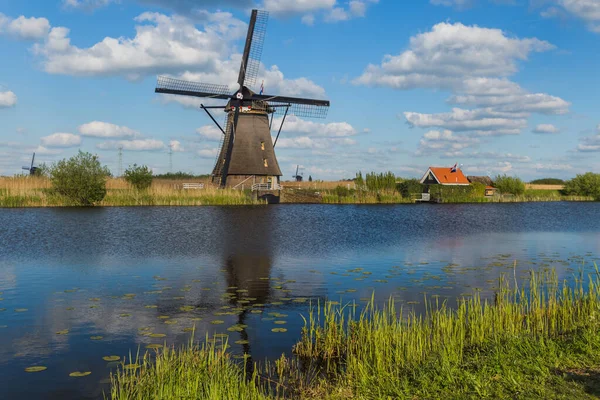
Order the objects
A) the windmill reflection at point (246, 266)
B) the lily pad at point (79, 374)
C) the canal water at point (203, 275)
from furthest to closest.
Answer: the windmill reflection at point (246, 266), the canal water at point (203, 275), the lily pad at point (79, 374)

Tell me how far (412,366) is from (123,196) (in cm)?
3894

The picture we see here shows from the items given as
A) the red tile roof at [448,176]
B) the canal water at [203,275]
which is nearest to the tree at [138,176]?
the canal water at [203,275]

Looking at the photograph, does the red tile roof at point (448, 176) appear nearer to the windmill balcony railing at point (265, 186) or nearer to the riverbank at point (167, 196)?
the riverbank at point (167, 196)

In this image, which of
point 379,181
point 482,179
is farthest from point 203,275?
point 482,179

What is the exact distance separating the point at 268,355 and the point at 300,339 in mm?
880

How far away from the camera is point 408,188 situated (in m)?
54.9

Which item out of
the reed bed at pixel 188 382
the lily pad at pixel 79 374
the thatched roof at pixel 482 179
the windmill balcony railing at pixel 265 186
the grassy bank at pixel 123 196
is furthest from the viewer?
the thatched roof at pixel 482 179

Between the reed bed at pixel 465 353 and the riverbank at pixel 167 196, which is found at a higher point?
the riverbank at pixel 167 196

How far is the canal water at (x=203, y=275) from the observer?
7.81 meters

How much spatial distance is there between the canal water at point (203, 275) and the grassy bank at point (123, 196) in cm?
996

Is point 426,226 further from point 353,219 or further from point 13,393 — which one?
point 13,393

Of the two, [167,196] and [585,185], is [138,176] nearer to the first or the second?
[167,196]

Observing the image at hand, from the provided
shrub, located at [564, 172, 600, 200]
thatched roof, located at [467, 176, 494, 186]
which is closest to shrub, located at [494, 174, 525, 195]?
thatched roof, located at [467, 176, 494, 186]

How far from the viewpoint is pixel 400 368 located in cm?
654
